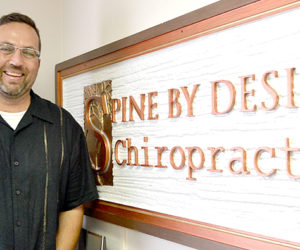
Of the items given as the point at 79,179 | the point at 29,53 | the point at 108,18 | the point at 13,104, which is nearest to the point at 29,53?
the point at 29,53

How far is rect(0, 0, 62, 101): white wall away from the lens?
1.52 m

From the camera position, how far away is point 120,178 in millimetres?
1112

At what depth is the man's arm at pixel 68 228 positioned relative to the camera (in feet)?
3.65

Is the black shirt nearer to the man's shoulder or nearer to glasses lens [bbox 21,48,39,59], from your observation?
the man's shoulder

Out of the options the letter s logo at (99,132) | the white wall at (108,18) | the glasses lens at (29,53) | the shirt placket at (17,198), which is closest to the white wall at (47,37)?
the white wall at (108,18)

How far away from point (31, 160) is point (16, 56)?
1.09ft

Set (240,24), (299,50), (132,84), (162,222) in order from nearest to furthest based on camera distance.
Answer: (299,50), (240,24), (162,222), (132,84)

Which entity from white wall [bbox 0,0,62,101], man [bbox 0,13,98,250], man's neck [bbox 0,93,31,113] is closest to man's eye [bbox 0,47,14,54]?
man [bbox 0,13,98,250]

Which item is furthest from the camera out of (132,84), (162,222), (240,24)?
(132,84)

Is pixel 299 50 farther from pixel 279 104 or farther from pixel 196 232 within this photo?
pixel 196 232

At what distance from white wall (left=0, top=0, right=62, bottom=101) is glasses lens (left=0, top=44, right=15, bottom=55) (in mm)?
496

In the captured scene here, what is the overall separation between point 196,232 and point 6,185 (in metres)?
0.59

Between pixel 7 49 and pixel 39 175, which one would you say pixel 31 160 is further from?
pixel 7 49

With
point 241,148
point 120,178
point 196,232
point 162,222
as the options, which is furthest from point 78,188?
point 241,148
